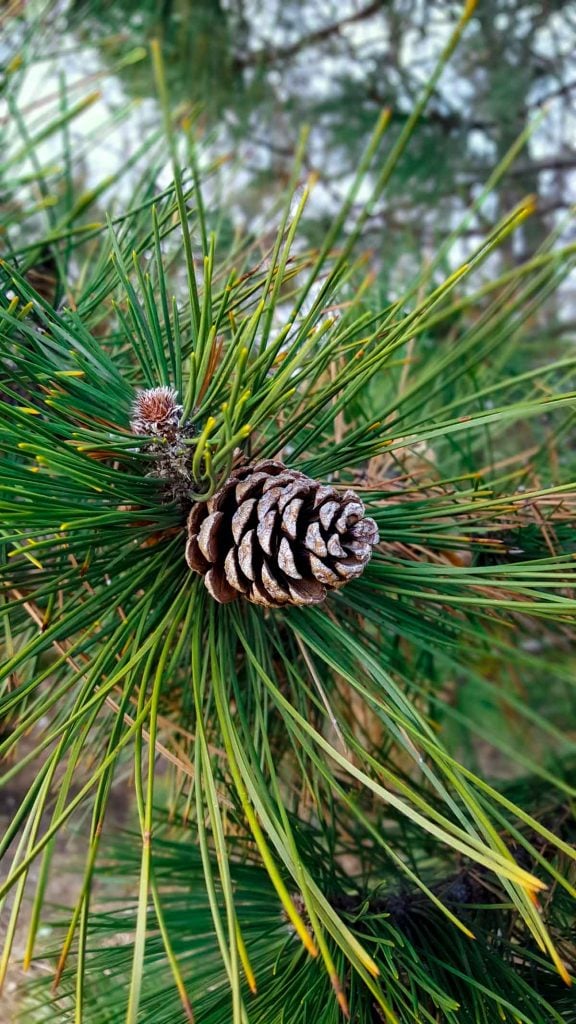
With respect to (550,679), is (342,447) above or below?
above

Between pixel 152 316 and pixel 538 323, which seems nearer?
pixel 152 316

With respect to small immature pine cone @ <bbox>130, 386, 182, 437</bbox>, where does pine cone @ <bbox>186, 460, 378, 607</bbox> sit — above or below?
below

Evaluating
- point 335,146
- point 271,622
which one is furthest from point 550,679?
point 335,146

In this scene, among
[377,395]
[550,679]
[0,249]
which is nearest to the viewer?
[0,249]

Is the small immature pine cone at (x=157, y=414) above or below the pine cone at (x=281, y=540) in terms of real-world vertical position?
above

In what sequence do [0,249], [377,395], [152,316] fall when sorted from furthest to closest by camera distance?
1. [377,395]
2. [0,249]
3. [152,316]

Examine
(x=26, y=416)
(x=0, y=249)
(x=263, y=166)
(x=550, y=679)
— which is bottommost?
(x=550, y=679)

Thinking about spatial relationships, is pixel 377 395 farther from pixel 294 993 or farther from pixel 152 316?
pixel 294 993

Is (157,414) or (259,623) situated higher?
(157,414)
